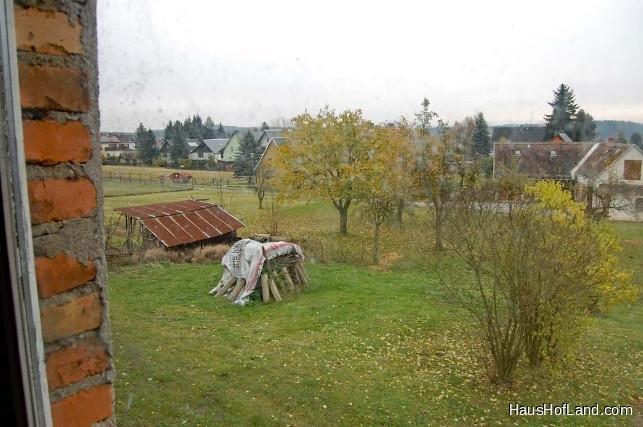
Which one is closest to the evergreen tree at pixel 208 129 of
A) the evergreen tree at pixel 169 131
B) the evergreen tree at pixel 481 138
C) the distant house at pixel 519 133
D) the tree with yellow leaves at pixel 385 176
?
the evergreen tree at pixel 169 131

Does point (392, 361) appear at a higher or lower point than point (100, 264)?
lower

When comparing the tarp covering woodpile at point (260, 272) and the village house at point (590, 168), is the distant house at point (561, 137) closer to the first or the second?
the village house at point (590, 168)

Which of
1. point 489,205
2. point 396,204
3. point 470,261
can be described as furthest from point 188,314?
point 396,204

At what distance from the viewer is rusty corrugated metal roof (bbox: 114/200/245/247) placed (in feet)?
16.0

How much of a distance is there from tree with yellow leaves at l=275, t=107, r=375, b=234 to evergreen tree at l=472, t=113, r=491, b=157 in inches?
80.9

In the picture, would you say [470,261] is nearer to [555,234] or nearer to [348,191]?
[555,234]

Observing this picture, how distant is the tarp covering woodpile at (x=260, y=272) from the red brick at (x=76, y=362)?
4.32 meters

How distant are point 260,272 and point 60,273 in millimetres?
4598

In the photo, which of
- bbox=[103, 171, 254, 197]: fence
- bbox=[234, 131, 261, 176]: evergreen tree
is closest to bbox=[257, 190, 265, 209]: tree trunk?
bbox=[234, 131, 261, 176]: evergreen tree

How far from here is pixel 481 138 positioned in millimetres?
7672

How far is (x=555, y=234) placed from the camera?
309 cm

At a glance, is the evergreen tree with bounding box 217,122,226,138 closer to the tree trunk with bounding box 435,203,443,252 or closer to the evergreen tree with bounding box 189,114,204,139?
the evergreen tree with bounding box 189,114,204,139

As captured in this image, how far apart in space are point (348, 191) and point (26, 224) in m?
8.46

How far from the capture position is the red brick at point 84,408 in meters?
0.57
